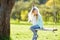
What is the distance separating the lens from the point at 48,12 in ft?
113

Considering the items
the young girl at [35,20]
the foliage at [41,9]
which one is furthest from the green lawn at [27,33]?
the foliage at [41,9]

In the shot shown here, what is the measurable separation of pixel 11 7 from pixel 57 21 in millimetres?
1533

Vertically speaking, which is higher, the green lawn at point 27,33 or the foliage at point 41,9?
the foliage at point 41,9

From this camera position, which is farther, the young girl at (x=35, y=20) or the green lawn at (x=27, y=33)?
the green lawn at (x=27, y=33)

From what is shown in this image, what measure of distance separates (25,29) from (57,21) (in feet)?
3.46

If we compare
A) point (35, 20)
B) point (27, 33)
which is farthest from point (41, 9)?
point (27, 33)

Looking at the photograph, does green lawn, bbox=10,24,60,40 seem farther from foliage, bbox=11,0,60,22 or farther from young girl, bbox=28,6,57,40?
foliage, bbox=11,0,60,22

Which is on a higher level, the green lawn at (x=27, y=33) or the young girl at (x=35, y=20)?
the young girl at (x=35, y=20)

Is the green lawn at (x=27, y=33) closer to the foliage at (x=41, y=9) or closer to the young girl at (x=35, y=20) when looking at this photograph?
the young girl at (x=35, y=20)

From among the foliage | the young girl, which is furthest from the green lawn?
the foliage

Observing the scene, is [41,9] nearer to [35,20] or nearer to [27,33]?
[35,20]

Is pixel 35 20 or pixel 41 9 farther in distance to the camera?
pixel 41 9

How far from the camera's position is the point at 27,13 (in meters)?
34.5

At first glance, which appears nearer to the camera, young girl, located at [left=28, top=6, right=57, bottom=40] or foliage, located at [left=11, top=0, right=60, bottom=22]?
young girl, located at [left=28, top=6, right=57, bottom=40]
